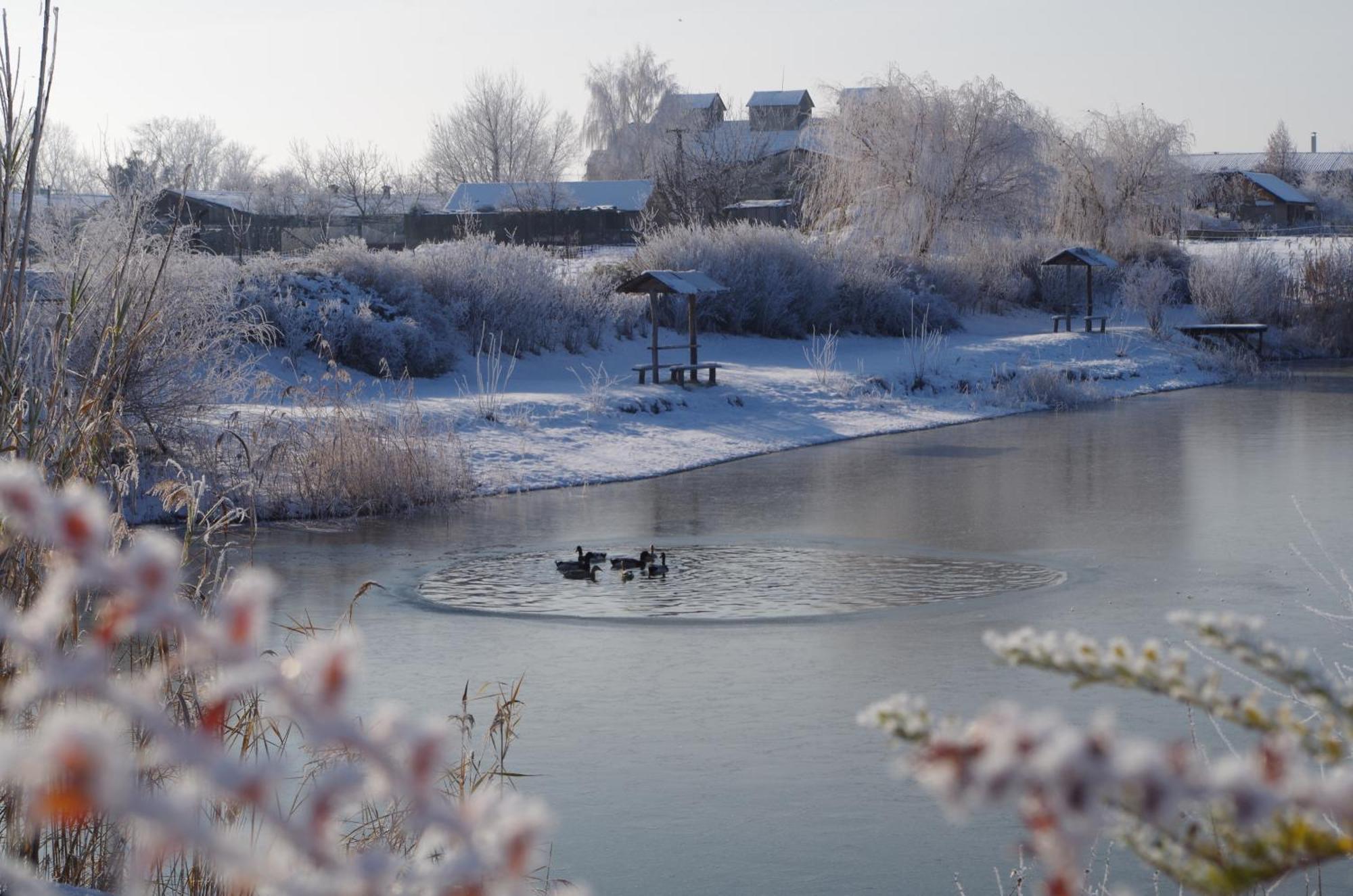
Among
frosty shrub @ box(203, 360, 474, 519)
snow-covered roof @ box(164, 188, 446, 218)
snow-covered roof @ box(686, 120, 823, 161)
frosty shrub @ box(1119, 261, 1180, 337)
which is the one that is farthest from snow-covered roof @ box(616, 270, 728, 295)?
snow-covered roof @ box(164, 188, 446, 218)

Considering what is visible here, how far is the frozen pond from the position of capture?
230 inches

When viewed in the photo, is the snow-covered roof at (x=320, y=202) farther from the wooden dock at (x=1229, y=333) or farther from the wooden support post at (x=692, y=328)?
the wooden support post at (x=692, y=328)

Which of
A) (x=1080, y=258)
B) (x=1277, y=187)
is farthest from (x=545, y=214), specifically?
(x=1277, y=187)

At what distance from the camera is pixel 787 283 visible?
28.9 meters

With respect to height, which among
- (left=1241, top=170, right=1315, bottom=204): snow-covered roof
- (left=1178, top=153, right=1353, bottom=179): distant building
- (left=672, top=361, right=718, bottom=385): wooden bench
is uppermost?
(left=1178, top=153, right=1353, bottom=179): distant building

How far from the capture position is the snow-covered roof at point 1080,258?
3125cm

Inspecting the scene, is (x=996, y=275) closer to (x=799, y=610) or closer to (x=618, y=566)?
(x=618, y=566)

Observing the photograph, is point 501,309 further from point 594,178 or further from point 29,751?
point 594,178

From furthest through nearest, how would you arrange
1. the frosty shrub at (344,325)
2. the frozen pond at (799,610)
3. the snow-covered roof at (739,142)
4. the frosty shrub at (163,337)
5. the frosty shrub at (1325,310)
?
the snow-covered roof at (739,142) → the frosty shrub at (1325,310) → the frosty shrub at (344,325) → the frosty shrub at (163,337) → the frozen pond at (799,610)

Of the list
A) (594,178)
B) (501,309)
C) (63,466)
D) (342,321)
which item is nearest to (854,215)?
(501,309)

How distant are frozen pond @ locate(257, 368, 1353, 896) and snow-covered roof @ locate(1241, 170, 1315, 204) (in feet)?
203

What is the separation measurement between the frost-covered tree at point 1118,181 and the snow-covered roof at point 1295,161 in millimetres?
48908

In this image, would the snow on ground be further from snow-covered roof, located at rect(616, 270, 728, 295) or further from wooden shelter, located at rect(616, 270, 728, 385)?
snow-covered roof, located at rect(616, 270, 728, 295)

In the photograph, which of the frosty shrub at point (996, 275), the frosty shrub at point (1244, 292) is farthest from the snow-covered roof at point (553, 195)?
the frosty shrub at point (1244, 292)
